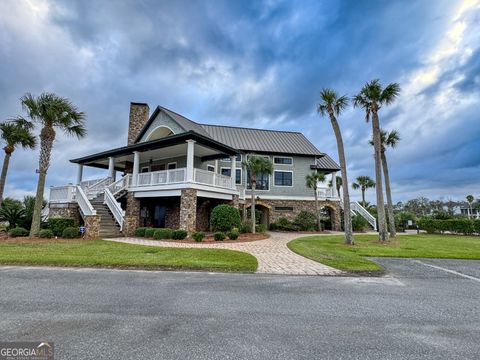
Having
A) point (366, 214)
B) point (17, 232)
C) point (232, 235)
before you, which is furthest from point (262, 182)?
point (17, 232)

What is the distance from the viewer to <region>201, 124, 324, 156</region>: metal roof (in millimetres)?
26977

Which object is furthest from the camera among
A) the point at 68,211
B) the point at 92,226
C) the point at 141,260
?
the point at 68,211

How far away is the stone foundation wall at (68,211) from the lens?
59.0ft

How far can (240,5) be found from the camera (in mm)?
14656

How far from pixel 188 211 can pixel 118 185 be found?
784 centimetres

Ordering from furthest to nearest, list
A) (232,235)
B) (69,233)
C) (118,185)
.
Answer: (118,185), (232,235), (69,233)

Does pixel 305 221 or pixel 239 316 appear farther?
pixel 305 221

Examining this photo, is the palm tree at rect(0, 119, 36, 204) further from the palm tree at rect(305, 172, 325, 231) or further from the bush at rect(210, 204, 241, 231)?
the palm tree at rect(305, 172, 325, 231)

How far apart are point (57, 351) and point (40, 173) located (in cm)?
1608

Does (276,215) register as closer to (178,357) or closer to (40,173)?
(40,173)

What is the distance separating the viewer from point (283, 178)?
2669cm

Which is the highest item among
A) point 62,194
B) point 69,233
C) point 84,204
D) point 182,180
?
point 182,180

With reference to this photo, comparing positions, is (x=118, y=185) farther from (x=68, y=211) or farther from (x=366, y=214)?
(x=366, y=214)

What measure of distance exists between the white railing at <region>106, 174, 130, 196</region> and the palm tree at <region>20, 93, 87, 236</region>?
4.22 metres
